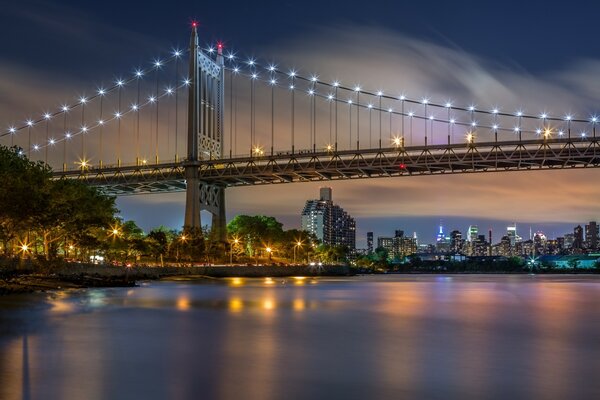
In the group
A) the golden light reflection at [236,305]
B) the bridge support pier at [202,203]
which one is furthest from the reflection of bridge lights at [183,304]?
the bridge support pier at [202,203]

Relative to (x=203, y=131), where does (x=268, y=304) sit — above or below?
below

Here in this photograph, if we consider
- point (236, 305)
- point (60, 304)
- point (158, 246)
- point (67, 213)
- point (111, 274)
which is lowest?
point (236, 305)

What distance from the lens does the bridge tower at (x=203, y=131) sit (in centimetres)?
8975

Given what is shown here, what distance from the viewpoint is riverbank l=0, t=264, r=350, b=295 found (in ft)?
141

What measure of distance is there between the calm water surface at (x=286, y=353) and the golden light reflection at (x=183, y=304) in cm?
16

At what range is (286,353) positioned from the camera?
19.9 metres

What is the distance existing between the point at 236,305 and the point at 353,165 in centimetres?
5170

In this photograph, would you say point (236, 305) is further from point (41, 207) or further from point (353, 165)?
point (353, 165)

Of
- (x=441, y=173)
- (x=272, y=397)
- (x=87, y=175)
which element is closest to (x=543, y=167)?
(x=441, y=173)

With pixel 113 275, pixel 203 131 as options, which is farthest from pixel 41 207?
pixel 203 131

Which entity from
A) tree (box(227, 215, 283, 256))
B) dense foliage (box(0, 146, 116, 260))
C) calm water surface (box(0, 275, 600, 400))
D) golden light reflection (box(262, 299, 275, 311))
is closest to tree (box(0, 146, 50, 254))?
dense foliage (box(0, 146, 116, 260))

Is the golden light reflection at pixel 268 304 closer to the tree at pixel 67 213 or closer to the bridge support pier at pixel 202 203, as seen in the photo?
the tree at pixel 67 213

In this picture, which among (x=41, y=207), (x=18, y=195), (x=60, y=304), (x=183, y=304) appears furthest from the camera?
(x=41, y=207)

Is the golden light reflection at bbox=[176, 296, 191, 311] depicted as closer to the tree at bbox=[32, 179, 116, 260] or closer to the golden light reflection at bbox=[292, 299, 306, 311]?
the golden light reflection at bbox=[292, 299, 306, 311]
